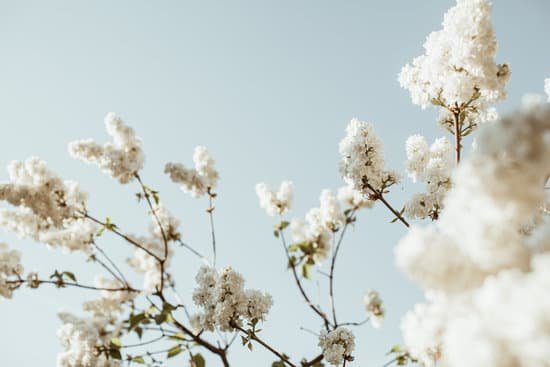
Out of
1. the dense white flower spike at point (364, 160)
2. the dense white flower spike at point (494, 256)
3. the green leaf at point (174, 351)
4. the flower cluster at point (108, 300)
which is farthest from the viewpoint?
the dense white flower spike at point (364, 160)

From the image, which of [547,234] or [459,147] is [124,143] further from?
[459,147]

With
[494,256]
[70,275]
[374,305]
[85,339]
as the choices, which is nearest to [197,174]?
[70,275]

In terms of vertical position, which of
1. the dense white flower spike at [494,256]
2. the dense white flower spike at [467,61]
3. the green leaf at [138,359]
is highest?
the dense white flower spike at [467,61]

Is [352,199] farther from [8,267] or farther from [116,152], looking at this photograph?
[8,267]

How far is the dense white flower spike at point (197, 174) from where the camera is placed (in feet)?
9.25

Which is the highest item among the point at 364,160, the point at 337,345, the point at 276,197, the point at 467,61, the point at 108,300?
the point at 467,61

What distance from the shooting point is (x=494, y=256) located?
1278 millimetres

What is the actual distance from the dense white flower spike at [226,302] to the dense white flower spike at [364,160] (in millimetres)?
1310

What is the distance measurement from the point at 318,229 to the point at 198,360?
1.16 m

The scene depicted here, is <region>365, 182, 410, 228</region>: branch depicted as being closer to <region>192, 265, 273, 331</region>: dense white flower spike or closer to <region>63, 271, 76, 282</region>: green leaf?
<region>192, 265, 273, 331</region>: dense white flower spike

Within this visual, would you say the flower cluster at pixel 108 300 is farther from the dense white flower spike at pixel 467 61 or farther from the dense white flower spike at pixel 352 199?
the dense white flower spike at pixel 467 61

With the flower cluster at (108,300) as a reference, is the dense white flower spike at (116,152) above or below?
above

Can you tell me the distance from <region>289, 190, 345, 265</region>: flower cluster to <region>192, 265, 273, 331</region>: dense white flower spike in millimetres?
708

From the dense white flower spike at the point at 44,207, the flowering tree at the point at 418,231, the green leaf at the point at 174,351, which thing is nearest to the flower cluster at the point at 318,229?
the flowering tree at the point at 418,231
